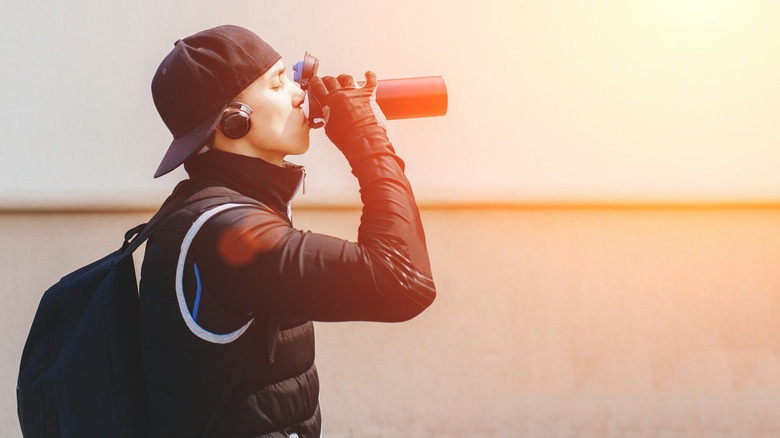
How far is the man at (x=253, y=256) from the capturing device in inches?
37.0

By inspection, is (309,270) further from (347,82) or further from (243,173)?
(347,82)

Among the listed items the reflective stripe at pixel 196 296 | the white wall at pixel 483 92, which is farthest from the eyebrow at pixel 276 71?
the white wall at pixel 483 92

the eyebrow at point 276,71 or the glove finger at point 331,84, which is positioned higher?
the eyebrow at point 276,71

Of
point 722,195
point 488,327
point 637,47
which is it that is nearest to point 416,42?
point 637,47

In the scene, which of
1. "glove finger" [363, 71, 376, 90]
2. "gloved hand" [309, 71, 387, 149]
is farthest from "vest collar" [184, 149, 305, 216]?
"glove finger" [363, 71, 376, 90]

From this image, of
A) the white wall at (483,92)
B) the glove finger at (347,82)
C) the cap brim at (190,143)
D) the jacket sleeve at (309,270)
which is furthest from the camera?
the white wall at (483,92)

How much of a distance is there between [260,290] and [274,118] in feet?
1.23

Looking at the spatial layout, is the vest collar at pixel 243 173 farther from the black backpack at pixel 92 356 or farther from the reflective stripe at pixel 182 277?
the reflective stripe at pixel 182 277

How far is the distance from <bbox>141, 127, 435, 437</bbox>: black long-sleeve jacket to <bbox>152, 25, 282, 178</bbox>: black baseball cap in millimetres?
62

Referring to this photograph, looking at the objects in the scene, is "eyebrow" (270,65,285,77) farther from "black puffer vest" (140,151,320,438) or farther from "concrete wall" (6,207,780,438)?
"concrete wall" (6,207,780,438)

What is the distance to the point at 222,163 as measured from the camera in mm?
1122

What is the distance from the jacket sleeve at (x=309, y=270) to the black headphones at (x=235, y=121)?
0.64 ft

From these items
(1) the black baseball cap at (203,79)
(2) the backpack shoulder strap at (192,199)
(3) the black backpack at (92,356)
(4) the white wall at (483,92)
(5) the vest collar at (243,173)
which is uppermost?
(4) the white wall at (483,92)

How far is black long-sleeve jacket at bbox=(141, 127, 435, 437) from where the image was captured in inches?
36.8
